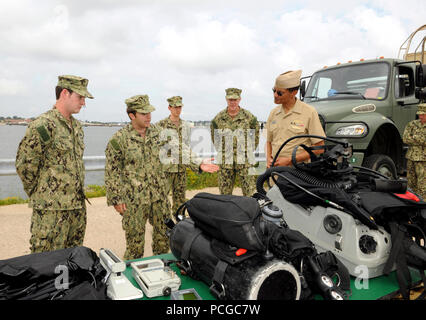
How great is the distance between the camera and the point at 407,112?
5.52 metres

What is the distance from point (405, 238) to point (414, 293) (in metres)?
0.40

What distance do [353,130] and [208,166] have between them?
104 inches

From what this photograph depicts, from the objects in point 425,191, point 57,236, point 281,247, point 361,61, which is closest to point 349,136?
point 361,61

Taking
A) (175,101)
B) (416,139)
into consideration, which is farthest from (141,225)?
(416,139)

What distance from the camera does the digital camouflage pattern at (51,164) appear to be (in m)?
2.37

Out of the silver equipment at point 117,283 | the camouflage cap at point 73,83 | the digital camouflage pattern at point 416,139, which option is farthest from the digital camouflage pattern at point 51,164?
the digital camouflage pattern at point 416,139

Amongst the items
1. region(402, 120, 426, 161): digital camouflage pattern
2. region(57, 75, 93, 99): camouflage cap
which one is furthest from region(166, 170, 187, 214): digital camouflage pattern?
region(402, 120, 426, 161): digital camouflage pattern

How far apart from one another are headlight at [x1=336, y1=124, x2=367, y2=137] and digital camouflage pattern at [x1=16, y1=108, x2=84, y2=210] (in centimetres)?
359

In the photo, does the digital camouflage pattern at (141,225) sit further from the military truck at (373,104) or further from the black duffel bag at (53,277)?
the military truck at (373,104)

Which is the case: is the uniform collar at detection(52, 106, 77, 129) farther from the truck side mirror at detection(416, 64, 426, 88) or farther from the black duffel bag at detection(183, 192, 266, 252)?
the truck side mirror at detection(416, 64, 426, 88)

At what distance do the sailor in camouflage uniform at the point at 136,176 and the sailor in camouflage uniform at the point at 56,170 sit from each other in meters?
0.35

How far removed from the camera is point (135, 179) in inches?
120

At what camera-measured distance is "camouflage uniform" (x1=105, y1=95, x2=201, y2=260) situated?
2.95 meters

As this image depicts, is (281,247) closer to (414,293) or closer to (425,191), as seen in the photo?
(414,293)
